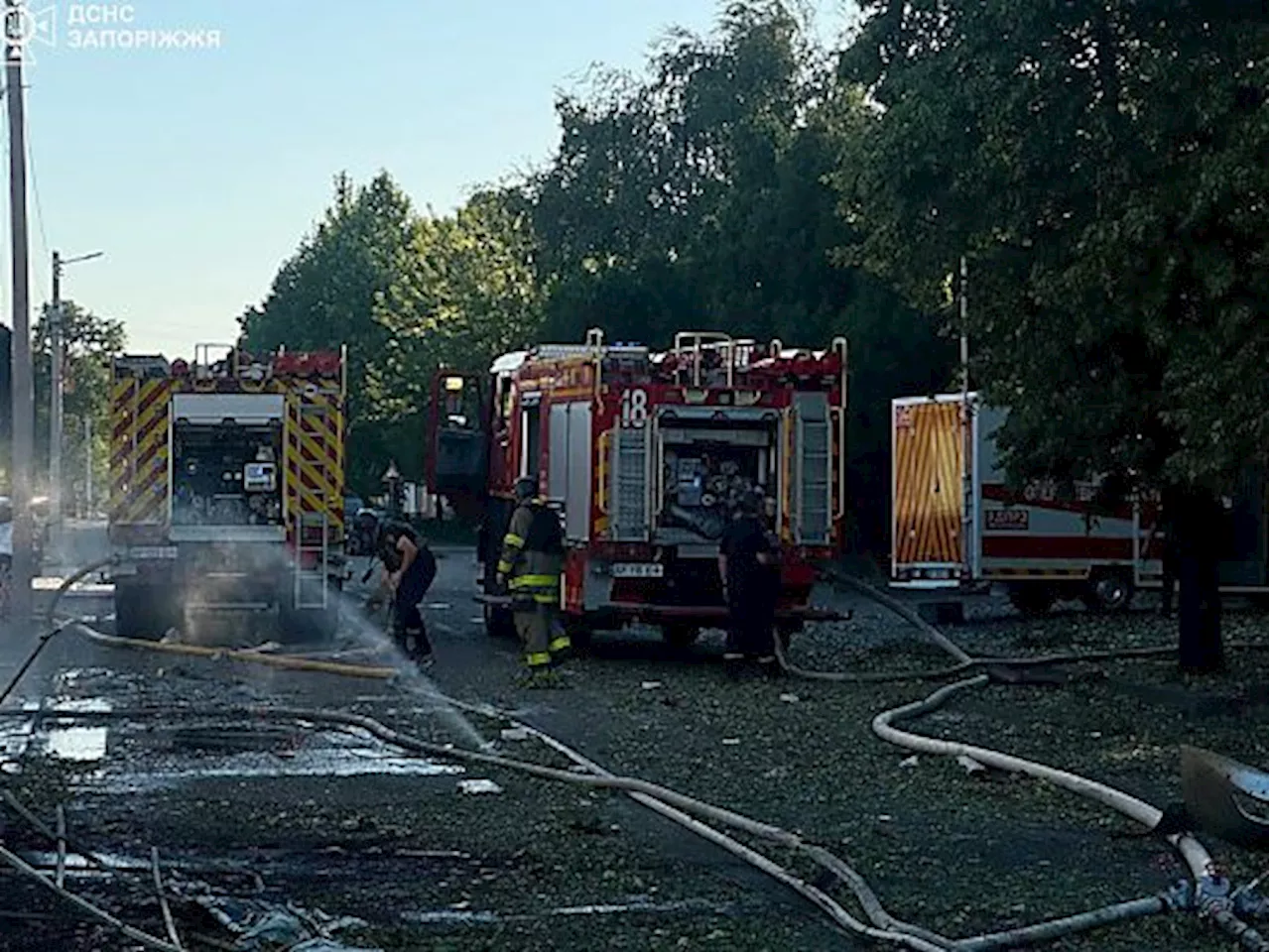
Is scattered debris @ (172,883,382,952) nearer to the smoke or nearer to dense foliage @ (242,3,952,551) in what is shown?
the smoke

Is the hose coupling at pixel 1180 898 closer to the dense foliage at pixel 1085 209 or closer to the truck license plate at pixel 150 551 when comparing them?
the dense foliage at pixel 1085 209

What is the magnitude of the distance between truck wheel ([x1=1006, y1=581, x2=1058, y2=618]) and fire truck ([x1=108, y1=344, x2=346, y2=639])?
8697mm

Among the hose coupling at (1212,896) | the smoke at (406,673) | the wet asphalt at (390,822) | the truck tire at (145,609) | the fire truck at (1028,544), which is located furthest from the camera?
the fire truck at (1028,544)

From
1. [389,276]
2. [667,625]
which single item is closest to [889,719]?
[667,625]

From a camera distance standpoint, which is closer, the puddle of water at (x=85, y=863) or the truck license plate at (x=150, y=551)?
the puddle of water at (x=85, y=863)

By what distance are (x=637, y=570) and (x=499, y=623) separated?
4411 millimetres

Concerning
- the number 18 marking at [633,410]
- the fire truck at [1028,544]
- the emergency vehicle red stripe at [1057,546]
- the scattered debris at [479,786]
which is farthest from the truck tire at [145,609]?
the scattered debris at [479,786]

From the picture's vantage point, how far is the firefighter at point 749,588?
19016 mm

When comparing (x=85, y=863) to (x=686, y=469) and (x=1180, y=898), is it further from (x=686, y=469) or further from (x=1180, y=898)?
(x=686, y=469)

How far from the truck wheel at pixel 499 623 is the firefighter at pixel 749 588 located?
506cm

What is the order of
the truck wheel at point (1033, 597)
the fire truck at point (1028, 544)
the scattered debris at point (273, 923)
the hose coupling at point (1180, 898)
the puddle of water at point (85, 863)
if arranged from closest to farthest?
the scattered debris at point (273, 923)
the hose coupling at point (1180, 898)
the puddle of water at point (85, 863)
the fire truck at point (1028, 544)
the truck wheel at point (1033, 597)

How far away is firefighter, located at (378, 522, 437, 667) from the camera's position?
20.8m

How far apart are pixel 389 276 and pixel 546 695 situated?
6987 cm

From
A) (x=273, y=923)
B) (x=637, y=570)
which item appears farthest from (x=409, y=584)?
(x=273, y=923)
